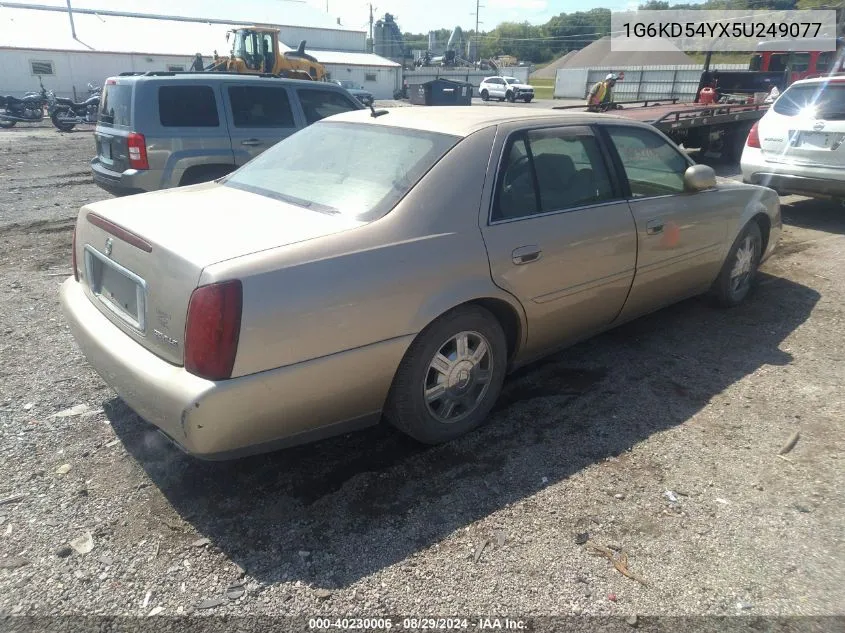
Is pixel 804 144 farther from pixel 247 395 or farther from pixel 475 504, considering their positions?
pixel 247 395

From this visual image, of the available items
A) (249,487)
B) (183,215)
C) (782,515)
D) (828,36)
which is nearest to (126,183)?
(183,215)

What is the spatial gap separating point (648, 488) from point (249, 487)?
1.84 meters

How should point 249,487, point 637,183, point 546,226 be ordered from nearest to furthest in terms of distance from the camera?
point 249,487
point 546,226
point 637,183

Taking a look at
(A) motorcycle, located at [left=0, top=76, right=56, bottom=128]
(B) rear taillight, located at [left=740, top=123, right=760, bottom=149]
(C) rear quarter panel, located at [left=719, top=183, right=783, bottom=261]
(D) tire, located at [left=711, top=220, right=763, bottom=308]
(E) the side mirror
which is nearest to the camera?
(E) the side mirror

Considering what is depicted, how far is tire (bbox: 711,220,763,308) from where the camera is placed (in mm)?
4820

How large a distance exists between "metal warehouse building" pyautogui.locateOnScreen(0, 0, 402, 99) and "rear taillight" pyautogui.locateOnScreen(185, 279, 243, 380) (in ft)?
105

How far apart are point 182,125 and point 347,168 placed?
4.20 metres

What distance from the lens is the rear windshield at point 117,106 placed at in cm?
654

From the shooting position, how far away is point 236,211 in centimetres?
300

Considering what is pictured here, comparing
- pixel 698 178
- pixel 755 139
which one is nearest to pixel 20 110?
pixel 755 139

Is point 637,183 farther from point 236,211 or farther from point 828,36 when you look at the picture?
point 828,36

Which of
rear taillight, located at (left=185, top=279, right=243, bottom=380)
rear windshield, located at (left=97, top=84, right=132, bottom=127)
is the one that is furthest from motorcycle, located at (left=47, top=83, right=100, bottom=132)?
rear taillight, located at (left=185, top=279, right=243, bottom=380)

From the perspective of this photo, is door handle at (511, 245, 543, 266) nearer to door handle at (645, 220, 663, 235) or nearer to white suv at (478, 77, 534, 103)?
door handle at (645, 220, 663, 235)

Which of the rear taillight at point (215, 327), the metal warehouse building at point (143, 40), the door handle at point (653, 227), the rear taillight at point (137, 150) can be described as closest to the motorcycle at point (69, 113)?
the metal warehouse building at point (143, 40)
